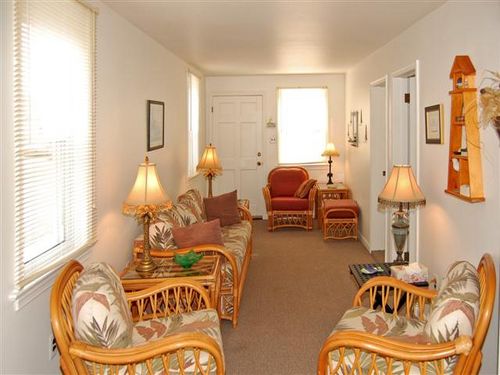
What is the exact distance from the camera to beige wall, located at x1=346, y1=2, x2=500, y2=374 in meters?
2.89

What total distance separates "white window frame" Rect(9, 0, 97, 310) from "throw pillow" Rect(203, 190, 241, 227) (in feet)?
7.63

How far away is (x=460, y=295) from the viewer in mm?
2199

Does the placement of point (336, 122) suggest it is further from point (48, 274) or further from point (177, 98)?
point (48, 274)

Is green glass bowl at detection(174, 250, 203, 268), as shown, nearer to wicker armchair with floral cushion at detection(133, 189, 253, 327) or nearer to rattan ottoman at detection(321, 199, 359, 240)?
wicker armchair with floral cushion at detection(133, 189, 253, 327)

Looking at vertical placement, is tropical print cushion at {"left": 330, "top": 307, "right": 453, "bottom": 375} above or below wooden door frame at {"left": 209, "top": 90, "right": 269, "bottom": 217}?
below

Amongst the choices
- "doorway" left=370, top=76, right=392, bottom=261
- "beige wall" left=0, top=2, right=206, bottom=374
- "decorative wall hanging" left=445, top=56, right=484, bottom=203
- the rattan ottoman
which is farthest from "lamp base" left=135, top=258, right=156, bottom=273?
the rattan ottoman

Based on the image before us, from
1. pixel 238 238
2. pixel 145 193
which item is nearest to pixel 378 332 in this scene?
pixel 145 193

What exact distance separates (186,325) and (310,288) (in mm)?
2348

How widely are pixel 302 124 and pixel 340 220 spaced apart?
226 cm

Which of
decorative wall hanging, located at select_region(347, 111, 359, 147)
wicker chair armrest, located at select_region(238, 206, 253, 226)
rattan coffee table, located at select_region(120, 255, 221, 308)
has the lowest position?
rattan coffee table, located at select_region(120, 255, 221, 308)

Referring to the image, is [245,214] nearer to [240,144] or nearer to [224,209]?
[224,209]

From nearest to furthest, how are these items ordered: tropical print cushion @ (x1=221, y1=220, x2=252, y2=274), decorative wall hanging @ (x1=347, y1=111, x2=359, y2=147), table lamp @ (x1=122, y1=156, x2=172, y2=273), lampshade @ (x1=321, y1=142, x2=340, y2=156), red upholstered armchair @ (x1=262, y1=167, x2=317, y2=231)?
table lamp @ (x1=122, y1=156, x2=172, y2=273) < tropical print cushion @ (x1=221, y1=220, x2=252, y2=274) < decorative wall hanging @ (x1=347, y1=111, x2=359, y2=147) < red upholstered armchair @ (x1=262, y1=167, x2=317, y2=231) < lampshade @ (x1=321, y1=142, x2=340, y2=156)

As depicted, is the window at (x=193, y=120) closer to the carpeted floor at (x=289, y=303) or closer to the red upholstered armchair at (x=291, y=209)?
the red upholstered armchair at (x=291, y=209)

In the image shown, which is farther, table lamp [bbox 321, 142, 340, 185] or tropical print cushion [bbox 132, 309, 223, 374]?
table lamp [bbox 321, 142, 340, 185]
